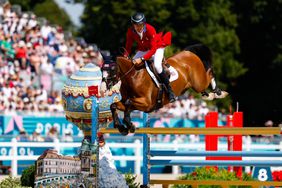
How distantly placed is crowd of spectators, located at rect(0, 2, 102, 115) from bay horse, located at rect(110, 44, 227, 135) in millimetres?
9590

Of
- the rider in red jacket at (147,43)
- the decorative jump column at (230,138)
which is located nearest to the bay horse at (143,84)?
the rider in red jacket at (147,43)

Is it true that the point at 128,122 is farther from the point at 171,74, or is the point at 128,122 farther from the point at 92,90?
the point at 171,74

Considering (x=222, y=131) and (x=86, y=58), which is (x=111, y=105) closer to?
(x=222, y=131)

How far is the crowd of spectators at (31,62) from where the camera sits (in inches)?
906

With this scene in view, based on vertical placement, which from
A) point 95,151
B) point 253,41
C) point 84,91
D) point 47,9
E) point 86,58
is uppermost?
point 47,9

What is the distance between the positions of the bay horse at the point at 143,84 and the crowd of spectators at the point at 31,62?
9.59m

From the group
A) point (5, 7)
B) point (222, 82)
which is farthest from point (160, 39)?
point (222, 82)

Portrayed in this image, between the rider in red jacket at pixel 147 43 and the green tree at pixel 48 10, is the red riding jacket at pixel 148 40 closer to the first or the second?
the rider in red jacket at pixel 147 43

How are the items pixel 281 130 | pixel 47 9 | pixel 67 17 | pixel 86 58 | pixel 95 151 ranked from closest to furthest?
1. pixel 281 130
2. pixel 95 151
3. pixel 86 58
4. pixel 47 9
5. pixel 67 17

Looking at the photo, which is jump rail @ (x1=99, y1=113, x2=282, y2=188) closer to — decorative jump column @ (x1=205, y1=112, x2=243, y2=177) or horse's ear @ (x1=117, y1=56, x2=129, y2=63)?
horse's ear @ (x1=117, y1=56, x2=129, y2=63)

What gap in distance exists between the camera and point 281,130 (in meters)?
9.71

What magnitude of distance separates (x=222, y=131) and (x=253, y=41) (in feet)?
121

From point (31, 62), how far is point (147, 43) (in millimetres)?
13667

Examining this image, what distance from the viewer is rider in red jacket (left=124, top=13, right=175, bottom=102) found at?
11.4 m
